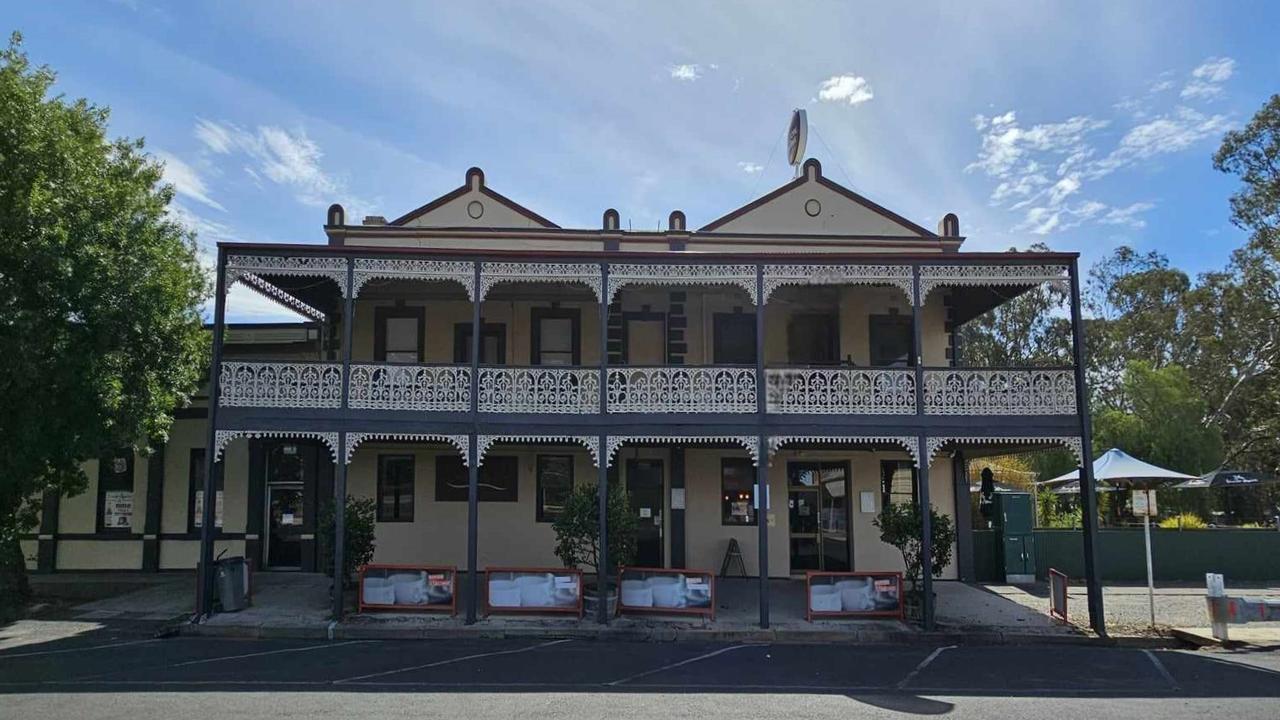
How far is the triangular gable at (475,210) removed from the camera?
1803 cm

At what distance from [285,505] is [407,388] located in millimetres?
6222

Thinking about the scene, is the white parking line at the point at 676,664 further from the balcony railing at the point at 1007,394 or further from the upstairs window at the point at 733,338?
the upstairs window at the point at 733,338

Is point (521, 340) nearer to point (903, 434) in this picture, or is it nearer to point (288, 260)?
point (288, 260)

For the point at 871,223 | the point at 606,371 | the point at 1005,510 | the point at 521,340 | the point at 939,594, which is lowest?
the point at 939,594

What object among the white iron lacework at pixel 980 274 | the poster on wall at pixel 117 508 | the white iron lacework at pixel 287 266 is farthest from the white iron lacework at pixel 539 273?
the poster on wall at pixel 117 508

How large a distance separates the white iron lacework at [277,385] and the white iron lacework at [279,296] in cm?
162

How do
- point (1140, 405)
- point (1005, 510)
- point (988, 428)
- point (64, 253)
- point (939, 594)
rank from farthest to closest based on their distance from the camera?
point (1140, 405) < point (1005, 510) < point (939, 594) < point (988, 428) < point (64, 253)

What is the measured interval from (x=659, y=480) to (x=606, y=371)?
4.51m

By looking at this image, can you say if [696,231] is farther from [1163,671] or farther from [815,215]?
[1163,671]

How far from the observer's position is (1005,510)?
17078 mm

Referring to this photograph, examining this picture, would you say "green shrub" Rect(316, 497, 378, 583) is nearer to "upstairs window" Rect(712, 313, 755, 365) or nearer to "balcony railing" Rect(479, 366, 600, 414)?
"balcony railing" Rect(479, 366, 600, 414)

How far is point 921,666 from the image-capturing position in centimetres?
1038

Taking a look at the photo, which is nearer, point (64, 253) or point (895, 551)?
point (64, 253)

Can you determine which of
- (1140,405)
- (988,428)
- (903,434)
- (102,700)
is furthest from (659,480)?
(1140,405)
